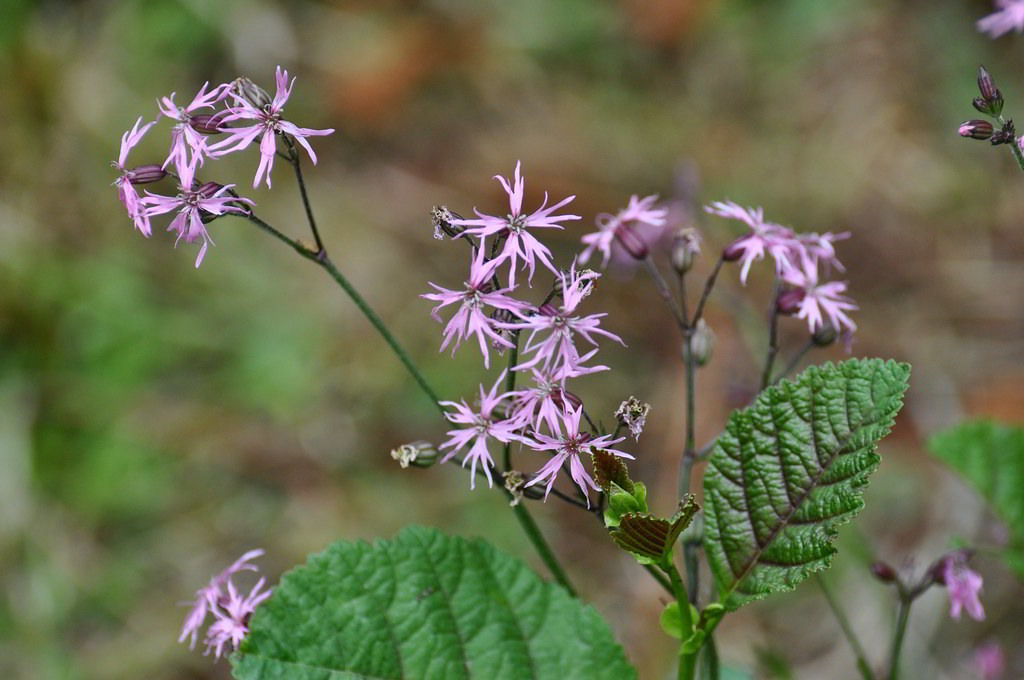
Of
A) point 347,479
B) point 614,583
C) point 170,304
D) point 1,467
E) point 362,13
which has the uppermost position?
point 362,13

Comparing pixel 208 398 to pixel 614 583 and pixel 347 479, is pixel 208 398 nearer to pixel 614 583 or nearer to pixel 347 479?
pixel 347 479

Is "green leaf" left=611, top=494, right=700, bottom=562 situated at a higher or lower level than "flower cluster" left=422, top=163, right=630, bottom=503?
lower

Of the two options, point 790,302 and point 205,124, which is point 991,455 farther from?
point 205,124

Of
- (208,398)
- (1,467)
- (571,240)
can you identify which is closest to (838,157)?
(571,240)

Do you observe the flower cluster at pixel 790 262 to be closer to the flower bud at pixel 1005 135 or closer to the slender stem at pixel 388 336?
the flower bud at pixel 1005 135

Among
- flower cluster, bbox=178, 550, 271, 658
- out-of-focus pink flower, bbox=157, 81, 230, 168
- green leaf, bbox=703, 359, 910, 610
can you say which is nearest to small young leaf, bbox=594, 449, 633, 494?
green leaf, bbox=703, 359, 910, 610

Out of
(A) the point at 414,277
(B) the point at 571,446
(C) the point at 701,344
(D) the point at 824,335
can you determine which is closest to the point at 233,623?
(B) the point at 571,446

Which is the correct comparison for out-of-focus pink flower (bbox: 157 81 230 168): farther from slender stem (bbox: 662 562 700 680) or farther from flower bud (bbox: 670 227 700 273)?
slender stem (bbox: 662 562 700 680)
